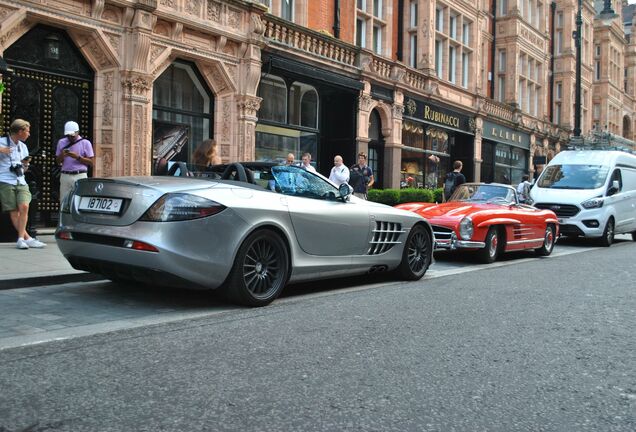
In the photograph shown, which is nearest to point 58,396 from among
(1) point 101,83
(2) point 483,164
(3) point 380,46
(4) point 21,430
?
(4) point 21,430

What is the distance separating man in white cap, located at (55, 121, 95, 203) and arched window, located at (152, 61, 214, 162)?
3.58 metres

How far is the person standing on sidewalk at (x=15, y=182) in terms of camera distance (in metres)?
8.58

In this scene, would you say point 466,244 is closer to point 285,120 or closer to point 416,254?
point 416,254

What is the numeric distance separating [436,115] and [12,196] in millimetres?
17019

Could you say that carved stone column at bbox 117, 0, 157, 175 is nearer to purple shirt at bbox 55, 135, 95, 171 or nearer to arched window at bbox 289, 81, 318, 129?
purple shirt at bbox 55, 135, 95, 171

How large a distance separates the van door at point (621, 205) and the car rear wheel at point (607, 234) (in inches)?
14.0

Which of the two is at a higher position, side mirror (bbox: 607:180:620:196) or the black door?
the black door

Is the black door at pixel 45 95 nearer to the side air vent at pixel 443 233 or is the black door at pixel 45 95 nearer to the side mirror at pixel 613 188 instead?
the side air vent at pixel 443 233

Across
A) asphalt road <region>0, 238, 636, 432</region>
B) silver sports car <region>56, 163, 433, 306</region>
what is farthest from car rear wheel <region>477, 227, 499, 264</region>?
asphalt road <region>0, 238, 636, 432</region>

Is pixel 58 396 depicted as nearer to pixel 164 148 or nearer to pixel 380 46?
pixel 164 148

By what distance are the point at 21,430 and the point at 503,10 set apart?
103 ft

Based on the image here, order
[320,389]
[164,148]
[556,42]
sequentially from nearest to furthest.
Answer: [320,389] → [164,148] → [556,42]

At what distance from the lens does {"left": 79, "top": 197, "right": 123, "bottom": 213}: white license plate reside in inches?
215

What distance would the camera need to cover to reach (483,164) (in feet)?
92.9
